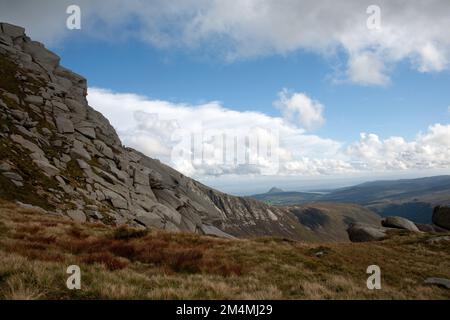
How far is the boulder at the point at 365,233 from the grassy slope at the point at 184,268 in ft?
49.6

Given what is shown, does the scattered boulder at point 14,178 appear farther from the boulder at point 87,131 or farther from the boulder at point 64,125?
the boulder at point 87,131

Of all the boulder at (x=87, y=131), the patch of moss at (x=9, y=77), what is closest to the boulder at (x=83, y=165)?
the boulder at (x=87, y=131)

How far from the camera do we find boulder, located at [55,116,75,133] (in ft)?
178

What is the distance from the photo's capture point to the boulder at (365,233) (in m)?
42.4

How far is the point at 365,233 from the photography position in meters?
44.3

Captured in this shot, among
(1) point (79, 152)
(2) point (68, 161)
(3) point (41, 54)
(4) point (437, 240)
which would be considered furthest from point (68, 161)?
(3) point (41, 54)

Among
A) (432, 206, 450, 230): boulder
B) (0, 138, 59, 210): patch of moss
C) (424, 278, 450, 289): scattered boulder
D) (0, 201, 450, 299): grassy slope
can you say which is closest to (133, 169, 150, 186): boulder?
(0, 138, 59, 210): patch of moss

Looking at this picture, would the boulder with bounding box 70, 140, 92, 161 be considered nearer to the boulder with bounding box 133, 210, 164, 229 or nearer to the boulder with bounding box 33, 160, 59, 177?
the boulder with bounding box 33, 160, 59, 177

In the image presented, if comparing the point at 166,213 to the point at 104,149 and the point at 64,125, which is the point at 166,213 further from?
the point at 64,125

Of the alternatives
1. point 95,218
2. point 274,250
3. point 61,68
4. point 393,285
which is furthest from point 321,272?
point 61,68

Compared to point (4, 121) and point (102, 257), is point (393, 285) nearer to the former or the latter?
point (102, 257)

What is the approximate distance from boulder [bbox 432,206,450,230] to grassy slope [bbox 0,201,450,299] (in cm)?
3113

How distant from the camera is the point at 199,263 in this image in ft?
51.9
